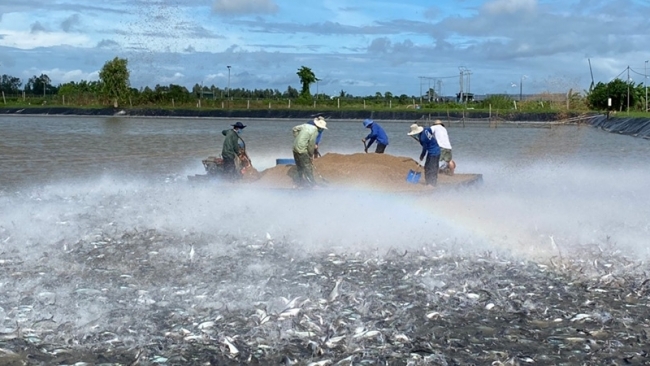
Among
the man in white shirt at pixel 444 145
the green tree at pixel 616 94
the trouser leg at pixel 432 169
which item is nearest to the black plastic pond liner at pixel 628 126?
the green tree at pixel 616 94

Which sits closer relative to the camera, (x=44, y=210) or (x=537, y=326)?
(x=537, y=326)

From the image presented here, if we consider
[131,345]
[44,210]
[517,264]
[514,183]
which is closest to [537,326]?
[517,264]

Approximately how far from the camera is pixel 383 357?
25.1ft

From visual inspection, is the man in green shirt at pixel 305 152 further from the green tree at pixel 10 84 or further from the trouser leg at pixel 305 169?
the green tree at pixel 10 84

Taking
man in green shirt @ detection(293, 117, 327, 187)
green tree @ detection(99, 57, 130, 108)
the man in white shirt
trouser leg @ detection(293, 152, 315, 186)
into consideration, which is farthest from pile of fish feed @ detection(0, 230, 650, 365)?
green tree @ detection(99, 57, 130, 108)

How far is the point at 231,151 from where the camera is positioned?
18812 mm

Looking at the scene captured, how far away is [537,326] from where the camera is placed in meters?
8.60

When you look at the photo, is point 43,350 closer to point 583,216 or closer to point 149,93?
point 583,216

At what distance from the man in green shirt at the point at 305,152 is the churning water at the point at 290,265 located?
66cm

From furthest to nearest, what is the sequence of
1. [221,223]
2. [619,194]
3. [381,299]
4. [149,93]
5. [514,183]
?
[149,93] → [514,183] → [619,194] → [221,223] → [381,299]

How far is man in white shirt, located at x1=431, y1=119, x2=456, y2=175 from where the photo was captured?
1925 cm

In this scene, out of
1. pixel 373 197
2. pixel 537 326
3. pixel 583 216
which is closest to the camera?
pixel 537 326

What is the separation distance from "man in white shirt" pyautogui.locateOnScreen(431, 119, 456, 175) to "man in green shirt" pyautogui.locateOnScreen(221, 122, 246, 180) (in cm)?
449

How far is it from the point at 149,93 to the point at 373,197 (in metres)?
80.8
